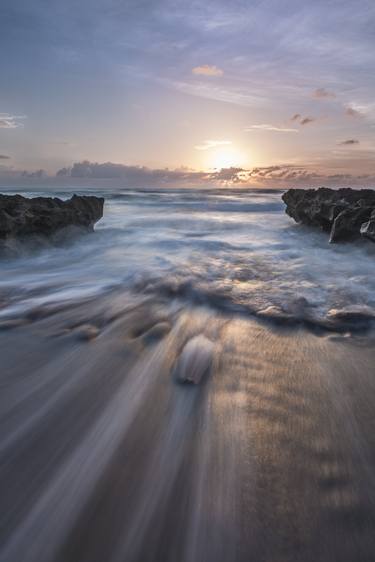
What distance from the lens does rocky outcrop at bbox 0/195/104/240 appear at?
8.08 meters

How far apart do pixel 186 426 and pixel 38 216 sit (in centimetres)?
815

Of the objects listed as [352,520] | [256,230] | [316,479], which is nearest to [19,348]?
[316,479]

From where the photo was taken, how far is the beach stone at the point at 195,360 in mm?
2949

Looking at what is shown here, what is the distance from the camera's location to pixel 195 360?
325 centimetres

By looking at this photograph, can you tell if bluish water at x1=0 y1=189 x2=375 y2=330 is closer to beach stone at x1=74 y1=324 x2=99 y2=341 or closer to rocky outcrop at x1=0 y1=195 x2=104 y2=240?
rocky outcrop at x1=0 y1=195 x2=104 y2=240

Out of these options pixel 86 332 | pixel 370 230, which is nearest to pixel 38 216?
pixel 86 332

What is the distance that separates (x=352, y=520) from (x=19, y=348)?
3238 mm

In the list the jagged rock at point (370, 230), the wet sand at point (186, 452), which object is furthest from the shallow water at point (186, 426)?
the jagged rock at point (370, 230)

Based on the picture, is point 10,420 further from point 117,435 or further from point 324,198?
point 324,198

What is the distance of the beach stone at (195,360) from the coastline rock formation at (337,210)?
21.0 ft

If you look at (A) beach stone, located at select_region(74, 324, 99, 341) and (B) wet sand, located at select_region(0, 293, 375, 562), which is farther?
(A) beach stone, located at select_region(74, 324, 99, 341)

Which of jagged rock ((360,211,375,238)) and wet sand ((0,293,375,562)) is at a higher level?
jagged rock ((360,211,375,238))

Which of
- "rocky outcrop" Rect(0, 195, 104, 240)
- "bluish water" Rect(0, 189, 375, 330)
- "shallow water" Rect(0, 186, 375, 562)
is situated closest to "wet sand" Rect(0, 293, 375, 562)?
"shallow water" Rect(0, 186, 375, 562)

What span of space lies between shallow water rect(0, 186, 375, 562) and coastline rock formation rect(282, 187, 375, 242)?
479 cm
